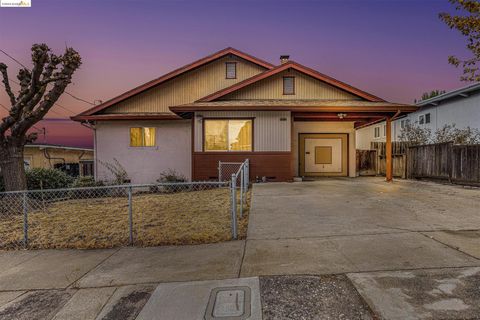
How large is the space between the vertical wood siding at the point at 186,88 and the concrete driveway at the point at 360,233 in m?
8.68

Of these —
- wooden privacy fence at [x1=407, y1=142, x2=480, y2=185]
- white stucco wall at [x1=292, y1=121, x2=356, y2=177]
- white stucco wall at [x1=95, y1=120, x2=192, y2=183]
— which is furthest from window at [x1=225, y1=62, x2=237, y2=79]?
wooden privacy fence at [x1=407, y1=142, x2=480, y2=185]

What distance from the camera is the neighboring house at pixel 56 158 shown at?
63.1ft

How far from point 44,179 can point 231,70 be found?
34.3 feet

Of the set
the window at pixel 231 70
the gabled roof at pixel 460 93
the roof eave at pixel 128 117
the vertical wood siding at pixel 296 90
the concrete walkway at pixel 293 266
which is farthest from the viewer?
the gabled roof at pixel 460 93

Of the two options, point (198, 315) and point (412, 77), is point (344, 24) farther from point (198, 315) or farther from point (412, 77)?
point (198, 315)

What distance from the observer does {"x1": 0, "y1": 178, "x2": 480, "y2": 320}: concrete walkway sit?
8.92 ft

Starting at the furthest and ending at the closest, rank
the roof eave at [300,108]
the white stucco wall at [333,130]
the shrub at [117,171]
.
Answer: the white stucco wall at [333,130] → the shrub at [117,171] → the roof eave at [300,108]

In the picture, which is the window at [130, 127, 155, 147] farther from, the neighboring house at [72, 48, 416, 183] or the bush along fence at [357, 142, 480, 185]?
the bush along fence at [357, 142, 480, 185]

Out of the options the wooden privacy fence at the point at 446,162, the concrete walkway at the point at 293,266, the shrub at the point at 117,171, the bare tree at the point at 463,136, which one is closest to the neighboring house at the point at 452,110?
the bare tree at the point at 463,136

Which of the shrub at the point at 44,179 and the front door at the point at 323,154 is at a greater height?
the front door at the point at 323,154

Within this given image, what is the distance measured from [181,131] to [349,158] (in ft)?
30.1

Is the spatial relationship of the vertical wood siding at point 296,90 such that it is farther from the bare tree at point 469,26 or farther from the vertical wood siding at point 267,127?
the bare tree at point 469,26

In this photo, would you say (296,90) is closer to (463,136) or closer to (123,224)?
(463,136)

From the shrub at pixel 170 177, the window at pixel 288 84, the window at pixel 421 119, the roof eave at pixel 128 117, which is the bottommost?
the shrub at pixel 170 177
